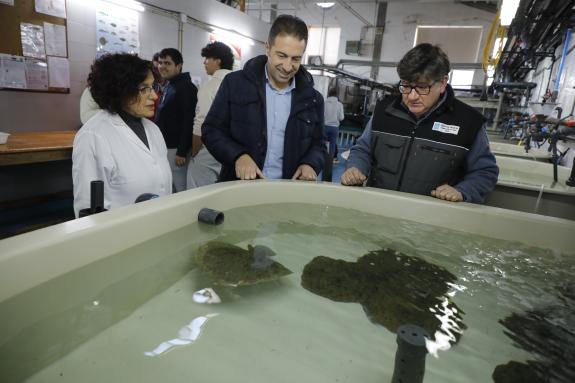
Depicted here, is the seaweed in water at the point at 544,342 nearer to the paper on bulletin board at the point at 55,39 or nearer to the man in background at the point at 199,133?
the man in background at the point at 199,133

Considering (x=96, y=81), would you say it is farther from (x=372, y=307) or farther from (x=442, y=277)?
(x=442, y=277)

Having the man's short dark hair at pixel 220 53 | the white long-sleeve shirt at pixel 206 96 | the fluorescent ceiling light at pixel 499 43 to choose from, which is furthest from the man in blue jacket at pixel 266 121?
the fluorescent ceiling light at pixel 499 43

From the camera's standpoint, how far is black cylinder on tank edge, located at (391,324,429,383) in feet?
1.65

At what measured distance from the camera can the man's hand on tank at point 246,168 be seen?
1.55 meters

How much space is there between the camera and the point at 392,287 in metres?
1.03

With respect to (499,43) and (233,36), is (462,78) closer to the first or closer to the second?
(499,43)

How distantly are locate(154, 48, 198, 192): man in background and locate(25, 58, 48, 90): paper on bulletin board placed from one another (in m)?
0.90

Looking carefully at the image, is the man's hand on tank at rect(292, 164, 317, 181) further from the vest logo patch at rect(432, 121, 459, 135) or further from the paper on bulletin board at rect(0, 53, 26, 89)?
the paper on bulletin board at rect(0, 53, 26, 89)

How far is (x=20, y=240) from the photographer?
30.6 inches

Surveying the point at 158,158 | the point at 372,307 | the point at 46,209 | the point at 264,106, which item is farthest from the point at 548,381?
the point at 46,209

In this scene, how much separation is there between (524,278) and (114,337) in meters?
1.19

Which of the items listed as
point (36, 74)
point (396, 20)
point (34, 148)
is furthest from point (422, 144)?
point (396, 20)

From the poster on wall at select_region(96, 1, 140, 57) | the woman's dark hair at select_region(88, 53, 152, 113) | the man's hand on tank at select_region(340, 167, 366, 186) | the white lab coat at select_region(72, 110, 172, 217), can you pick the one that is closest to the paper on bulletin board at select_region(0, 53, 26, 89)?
the poster on wall at select_region(96, 1, 140, 57)

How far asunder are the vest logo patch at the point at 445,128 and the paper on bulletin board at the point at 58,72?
9.52 ft
